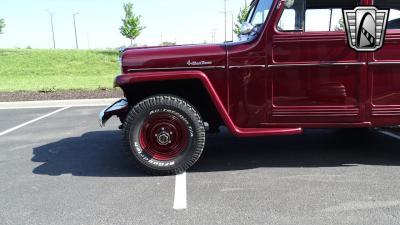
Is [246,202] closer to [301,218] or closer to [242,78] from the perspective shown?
[301,218]

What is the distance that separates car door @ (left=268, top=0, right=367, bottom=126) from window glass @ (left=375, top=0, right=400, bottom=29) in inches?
10.6

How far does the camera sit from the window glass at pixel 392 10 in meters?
4.37

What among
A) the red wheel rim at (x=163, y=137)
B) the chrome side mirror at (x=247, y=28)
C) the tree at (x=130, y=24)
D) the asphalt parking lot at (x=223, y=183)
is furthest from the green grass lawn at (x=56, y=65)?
the chrome side mirror at (x=247, y=28)

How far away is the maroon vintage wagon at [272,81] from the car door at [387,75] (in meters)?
0.01

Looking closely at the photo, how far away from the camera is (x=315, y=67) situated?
4375 mm

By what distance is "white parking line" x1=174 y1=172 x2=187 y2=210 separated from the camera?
3674mm

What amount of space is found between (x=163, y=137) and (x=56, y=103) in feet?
24.3

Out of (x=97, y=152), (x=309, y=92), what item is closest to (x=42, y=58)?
(x=97, y=152)

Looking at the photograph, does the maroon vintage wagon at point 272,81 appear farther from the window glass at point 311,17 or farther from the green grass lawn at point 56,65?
the green grass lawn at point 56,65

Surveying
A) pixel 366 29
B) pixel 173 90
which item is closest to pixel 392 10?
pixel 366 29

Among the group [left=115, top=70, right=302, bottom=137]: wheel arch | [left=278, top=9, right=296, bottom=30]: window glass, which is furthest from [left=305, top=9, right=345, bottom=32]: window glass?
[left=115, top=70, right=302, bottom=137]: wheel arch

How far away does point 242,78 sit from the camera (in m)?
4.45

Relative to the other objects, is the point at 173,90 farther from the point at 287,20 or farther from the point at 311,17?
the point at 311,17

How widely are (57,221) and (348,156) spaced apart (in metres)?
3.37
